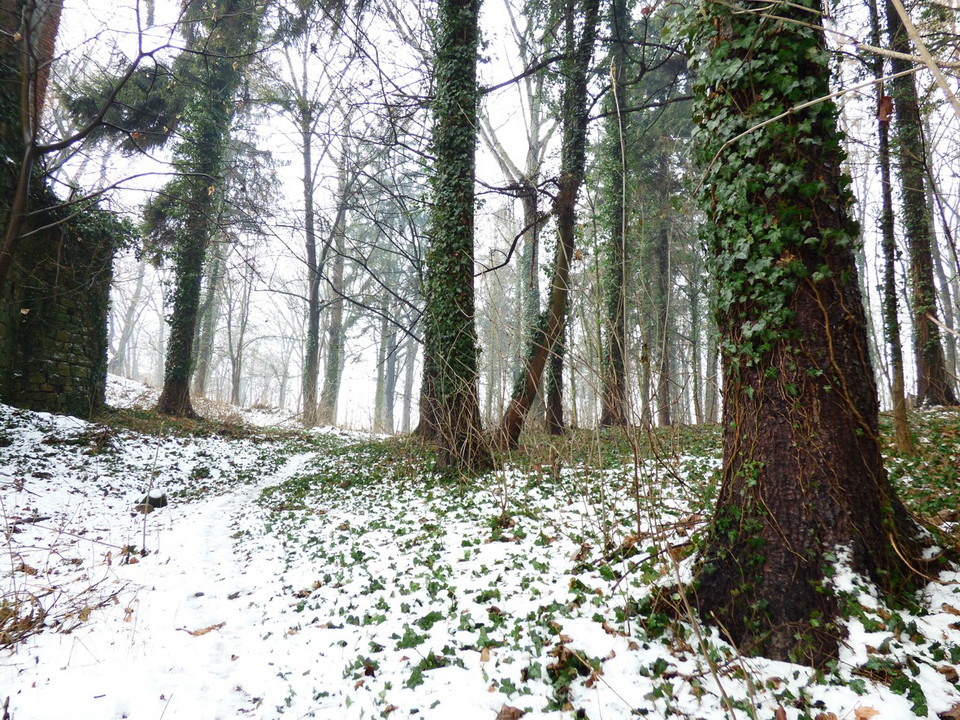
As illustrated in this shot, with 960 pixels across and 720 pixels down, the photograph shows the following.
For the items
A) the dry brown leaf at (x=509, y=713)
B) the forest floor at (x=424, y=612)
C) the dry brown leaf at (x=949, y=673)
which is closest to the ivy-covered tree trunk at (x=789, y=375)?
the forest floor at (x=424, y=612)

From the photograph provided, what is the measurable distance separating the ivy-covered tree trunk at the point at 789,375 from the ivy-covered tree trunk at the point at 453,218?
13.0 feet

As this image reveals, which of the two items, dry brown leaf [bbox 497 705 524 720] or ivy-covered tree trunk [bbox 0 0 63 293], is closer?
dry brown leaf [bbox 497 705 524 720]

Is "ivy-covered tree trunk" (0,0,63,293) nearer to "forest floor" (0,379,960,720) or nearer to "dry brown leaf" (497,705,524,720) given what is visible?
"forest floor" (0,379,960,720)

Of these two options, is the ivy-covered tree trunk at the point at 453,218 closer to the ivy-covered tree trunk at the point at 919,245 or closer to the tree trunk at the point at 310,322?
the ivy-covered tree trunk at the point at 919,245

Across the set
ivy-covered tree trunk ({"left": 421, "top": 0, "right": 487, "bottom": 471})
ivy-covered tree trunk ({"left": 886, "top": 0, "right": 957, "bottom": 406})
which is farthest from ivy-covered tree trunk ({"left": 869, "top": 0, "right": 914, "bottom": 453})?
ivy-covered tree trunk ({"left": 421, "top": 0, "right": 487, "bottom": 471})

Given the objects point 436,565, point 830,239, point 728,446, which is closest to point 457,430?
point 436,565

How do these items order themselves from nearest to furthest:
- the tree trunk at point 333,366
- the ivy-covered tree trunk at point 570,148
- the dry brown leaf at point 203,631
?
the dry brown leaf at point 203,631
the ivy-covered tree trunk at point 570,148
the tree trunk at point 333,366

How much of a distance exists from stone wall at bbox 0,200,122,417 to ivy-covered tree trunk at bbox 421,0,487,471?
18.3 ft

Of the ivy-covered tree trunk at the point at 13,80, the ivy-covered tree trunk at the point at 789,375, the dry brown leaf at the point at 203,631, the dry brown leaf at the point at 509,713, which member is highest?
the ivy-covered tree trunk at the point at 13,80

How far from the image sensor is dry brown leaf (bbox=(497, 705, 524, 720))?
89.6 inches

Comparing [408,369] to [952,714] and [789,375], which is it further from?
[952,714]

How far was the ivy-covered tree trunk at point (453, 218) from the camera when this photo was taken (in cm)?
647

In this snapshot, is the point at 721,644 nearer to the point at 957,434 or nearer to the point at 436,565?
the point at 436,565

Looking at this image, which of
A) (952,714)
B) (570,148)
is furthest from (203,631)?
(570,148)
